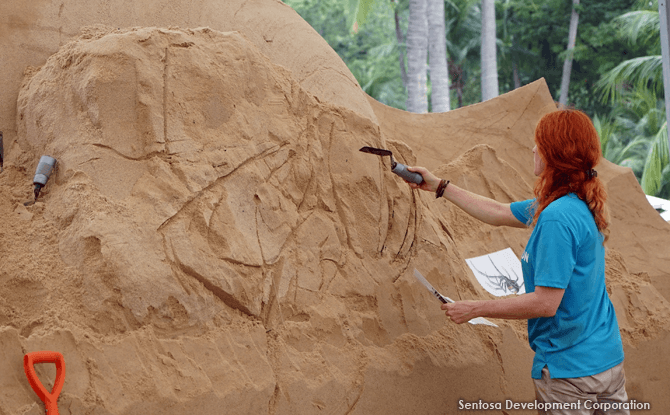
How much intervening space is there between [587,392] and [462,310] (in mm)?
542

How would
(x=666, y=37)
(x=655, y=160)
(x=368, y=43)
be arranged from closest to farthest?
(x=666, y=37), (x=655, y=160), (x=368, y=43)

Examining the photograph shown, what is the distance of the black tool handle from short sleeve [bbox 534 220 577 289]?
89 centimetres

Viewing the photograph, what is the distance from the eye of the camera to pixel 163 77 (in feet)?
8.48

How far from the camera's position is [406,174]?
287cm

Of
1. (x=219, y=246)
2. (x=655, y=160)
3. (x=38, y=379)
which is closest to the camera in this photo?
(x=38, y=379)

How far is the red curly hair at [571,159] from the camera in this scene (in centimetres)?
218

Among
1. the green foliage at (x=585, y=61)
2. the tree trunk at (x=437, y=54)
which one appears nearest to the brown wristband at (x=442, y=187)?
the tree trunk at (x=437, y=54)

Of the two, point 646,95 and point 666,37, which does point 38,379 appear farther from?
point 646,95

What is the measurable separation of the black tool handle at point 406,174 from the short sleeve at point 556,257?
2.91 ft

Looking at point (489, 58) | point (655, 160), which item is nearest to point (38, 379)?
point (489, 58)

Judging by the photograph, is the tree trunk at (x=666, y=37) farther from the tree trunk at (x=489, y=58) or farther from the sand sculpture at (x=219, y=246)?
the tree trunk at (x=489, y=58)

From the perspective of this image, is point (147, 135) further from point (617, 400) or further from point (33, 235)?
point (617, 400)

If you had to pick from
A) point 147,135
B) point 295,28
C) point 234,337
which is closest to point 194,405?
point 234,337

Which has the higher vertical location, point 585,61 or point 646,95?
point 585,61
